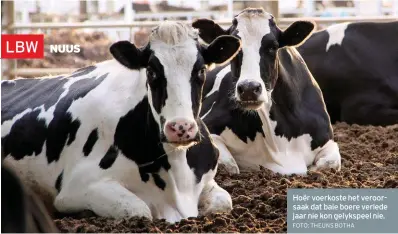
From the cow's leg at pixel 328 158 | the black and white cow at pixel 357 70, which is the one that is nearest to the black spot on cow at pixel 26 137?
the cow's leg at pixel 328 158

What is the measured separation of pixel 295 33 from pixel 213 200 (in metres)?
2.20

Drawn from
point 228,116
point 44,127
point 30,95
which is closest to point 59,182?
point 44,127

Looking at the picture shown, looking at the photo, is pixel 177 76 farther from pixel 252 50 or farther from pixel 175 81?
pixel 252 50

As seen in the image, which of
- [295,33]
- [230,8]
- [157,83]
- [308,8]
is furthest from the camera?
[230,8]

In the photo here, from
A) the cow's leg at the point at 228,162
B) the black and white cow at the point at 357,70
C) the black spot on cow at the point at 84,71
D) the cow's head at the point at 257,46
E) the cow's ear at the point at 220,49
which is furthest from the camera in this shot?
the black and white cow at the point at 357,70

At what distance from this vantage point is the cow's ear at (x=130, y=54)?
5730 millimetres

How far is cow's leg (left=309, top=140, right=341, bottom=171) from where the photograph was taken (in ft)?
23.9

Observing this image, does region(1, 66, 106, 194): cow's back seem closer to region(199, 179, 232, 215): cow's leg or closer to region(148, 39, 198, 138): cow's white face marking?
region(148, 39, 198, 138): cow's white face marking

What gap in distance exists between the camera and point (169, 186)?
5730 millimetres

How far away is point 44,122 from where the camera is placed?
20.6 feet

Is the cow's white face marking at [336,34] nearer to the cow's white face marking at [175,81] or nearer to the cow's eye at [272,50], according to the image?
the cow's eye at [272,50]

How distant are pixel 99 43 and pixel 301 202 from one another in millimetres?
10065

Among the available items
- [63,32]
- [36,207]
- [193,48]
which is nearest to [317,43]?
[193,48]

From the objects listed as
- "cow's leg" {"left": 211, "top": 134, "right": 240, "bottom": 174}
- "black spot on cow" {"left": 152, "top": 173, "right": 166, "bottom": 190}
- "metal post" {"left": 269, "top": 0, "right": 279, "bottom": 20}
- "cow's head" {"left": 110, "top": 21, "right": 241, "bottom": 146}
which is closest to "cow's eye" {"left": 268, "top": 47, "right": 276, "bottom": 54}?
"cow's leg" {"left": 211, "top": 134, "right": 240, "bottom": 174}
